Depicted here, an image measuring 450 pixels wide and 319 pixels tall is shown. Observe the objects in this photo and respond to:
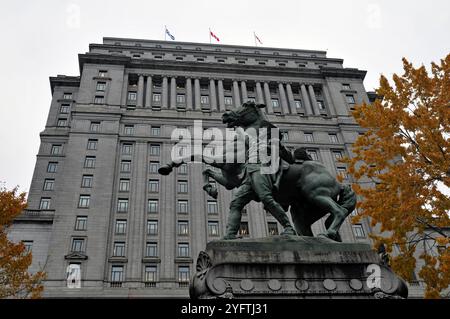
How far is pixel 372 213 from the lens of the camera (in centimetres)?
1600

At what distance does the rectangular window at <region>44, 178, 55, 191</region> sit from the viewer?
55.5 m

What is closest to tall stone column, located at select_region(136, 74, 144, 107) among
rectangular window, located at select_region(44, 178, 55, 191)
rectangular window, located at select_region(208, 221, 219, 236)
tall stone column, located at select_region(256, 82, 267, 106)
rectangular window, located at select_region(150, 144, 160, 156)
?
rectangular window, located at select_region(150, 144, 160, 156)

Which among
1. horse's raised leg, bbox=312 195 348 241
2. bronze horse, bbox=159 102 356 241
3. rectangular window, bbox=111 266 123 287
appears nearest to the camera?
horse's raised leg, bbox=312 195 348 241

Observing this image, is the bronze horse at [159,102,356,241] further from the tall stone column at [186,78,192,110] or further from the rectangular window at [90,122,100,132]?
the tall stone column at [186,78,192,110]

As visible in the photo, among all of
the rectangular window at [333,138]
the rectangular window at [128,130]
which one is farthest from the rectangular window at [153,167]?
the rectangular window at [333,138]

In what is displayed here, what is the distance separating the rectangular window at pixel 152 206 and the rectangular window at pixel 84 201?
724 cm

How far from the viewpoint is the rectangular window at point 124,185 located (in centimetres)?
5119

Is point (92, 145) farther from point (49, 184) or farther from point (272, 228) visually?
point (272, 228)

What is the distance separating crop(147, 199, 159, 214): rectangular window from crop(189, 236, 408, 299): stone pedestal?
41.9 meters

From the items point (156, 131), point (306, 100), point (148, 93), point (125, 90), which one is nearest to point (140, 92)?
point (148, 93)

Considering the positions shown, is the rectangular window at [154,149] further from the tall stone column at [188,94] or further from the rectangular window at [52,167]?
the rectangular window at [52,167]

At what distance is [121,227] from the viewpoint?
4747cm
